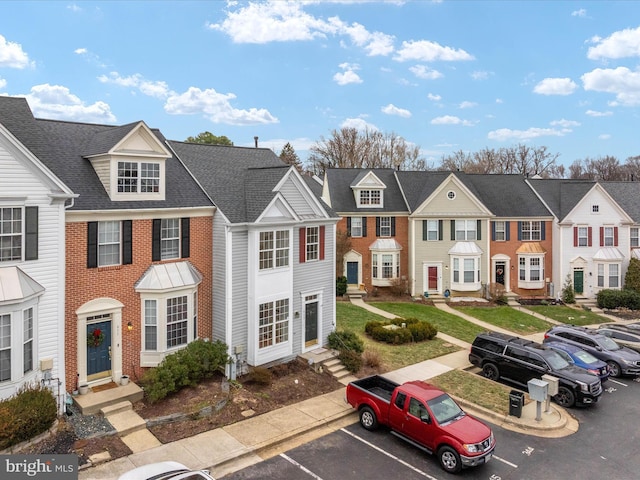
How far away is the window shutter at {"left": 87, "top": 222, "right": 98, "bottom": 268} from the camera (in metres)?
15.3

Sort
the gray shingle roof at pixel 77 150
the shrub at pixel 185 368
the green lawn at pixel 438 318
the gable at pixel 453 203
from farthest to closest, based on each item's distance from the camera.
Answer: the gable at pixel 453 203 → the green lawn at pixel 438 318 → the gray shingle roof at pixel 77 150 → the shrub at pixel 185 368

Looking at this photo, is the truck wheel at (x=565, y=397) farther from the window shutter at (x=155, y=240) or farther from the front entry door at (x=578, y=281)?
the front entry door at (x=578, y=281)

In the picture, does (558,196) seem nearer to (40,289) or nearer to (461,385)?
(461,385)

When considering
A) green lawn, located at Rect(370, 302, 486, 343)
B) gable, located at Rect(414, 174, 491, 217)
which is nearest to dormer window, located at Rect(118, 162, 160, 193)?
green lawn, located at Rect(370, 302, 486, 343)

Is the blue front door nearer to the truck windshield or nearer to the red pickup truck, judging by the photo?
the red pickup truck

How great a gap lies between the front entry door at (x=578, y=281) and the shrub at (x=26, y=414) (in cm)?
3641

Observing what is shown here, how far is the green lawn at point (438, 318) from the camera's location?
84.8 feet

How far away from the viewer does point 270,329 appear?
18719 millimetres

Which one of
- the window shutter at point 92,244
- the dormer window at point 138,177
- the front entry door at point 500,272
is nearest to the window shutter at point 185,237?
the dormer window at point 138,177

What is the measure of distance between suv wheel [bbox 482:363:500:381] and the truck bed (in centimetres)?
635

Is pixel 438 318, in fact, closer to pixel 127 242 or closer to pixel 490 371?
pixel 490 371

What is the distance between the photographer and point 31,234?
536 inches

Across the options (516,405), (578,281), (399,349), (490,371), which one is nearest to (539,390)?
(516,405)

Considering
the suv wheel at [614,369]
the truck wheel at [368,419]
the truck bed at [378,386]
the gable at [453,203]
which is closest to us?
the truck wheel at [368,419]
